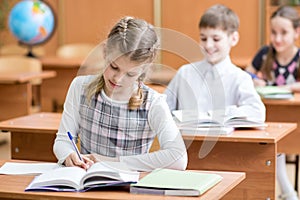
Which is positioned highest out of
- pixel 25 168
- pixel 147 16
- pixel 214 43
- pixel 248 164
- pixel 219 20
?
pixel 147 16

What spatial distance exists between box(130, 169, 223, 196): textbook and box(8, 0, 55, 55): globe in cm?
497

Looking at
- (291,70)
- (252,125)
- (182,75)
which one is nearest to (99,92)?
(252,125)

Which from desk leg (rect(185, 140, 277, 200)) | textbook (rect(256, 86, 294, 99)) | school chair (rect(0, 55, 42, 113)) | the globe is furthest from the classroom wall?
desk leg (rect(185, 140, 277, 200))

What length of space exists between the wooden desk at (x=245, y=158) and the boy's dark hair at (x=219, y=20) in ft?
2.20

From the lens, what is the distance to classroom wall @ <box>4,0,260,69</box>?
7.48 meters

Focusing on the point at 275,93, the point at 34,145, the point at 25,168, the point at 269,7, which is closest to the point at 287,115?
the point at 275,93

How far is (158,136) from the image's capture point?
260 centimetres

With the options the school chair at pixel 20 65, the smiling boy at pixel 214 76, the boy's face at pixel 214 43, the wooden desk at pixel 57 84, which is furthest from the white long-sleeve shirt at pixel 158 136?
the wooden desk at pixel 57 84

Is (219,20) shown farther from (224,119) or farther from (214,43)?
(224,119)

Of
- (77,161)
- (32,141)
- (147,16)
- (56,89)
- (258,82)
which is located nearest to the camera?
Result: (77,161)

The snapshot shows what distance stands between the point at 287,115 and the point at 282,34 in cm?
82

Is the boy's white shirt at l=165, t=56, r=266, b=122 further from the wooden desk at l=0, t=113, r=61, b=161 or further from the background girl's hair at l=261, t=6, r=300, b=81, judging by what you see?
the background girl's hair at l=261, t=6, r=300, b=81

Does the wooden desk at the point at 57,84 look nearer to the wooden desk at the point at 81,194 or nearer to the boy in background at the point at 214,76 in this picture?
the boy in background at the point at 214,76

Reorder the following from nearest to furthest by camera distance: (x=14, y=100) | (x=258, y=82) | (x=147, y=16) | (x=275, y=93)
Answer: (x=275, y=93), (x=258, y=82), (x=14, y=100), (x=147, y=16)
